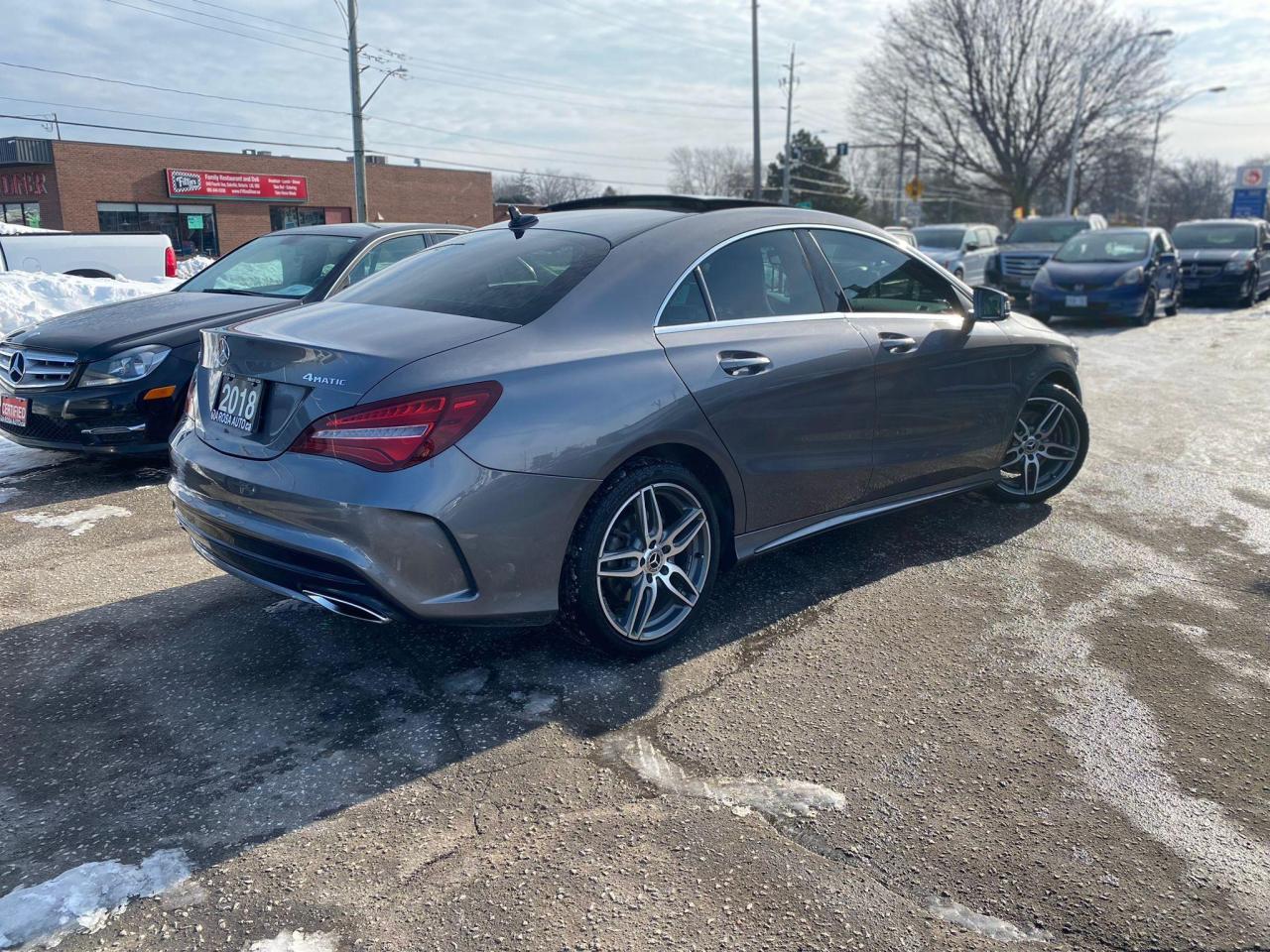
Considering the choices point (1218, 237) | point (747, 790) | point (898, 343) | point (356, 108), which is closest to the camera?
point (747, 790)

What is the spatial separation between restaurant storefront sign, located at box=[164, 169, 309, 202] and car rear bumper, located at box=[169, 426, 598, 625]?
45864 mm

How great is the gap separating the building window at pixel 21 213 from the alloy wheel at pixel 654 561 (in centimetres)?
4519

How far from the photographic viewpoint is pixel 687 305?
3732 mm

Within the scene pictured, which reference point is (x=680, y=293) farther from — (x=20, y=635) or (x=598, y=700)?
(x=20, y=635)

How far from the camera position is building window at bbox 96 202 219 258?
136 feet

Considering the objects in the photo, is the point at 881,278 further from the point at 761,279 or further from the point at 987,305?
the point at 761,279

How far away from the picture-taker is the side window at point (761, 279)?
3.88m

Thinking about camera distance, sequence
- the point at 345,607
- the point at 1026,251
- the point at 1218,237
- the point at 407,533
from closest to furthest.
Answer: the point at 407,533 < the point at 345,607 < the point at 1026,251 < the point at 1218,237

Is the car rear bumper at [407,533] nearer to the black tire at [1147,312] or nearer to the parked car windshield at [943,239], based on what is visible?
the black tire at [1147,312]

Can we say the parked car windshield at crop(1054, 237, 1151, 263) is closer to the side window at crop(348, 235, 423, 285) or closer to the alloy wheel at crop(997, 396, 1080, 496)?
the alloy wheel at crop(997, 396, 1080, 496)

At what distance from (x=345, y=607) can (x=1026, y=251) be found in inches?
806

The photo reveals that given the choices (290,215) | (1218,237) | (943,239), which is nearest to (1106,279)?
(943,239)

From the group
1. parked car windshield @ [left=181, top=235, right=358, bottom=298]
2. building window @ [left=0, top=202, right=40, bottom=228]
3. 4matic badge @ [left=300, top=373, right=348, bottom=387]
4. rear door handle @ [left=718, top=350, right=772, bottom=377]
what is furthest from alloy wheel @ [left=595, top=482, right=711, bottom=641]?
building window @ [left=0, top=202, right=40, bottom=228]

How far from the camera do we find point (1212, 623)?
13.5 ft
